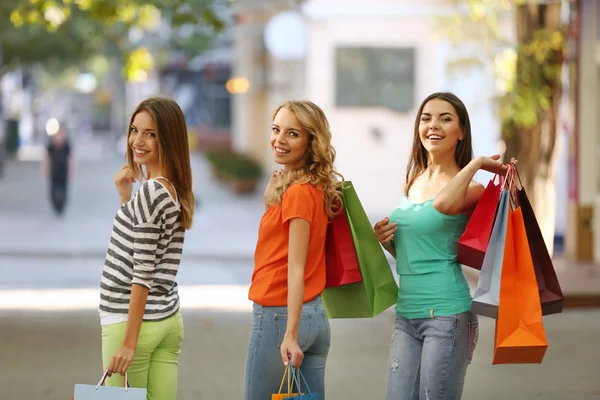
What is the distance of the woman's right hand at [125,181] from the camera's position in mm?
4305

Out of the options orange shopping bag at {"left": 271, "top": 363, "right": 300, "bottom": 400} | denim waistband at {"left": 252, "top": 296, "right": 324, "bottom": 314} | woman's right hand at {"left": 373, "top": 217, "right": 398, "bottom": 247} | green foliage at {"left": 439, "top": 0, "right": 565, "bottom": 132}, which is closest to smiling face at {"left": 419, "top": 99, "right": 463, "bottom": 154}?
woman's right hand at {"left": 373, "top": 217, "right": 398, "bottom": 247}

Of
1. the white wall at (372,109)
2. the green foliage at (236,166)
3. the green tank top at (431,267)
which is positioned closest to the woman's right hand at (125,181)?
the green tank top at (431,267)

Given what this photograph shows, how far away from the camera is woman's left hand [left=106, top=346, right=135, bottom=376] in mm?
3869

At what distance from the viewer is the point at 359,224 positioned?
4230 millimetres

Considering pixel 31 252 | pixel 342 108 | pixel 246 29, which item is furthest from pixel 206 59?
pixel 31 252

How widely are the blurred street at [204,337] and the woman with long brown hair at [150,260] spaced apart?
10.1ft

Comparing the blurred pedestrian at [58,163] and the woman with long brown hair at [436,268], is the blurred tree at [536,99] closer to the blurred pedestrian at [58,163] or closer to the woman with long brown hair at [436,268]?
the woman with long brown hair at [436,268]

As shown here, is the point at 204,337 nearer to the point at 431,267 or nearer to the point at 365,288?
the point at 365,288

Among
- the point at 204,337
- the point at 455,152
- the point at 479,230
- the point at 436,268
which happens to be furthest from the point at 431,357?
the point at 204,337

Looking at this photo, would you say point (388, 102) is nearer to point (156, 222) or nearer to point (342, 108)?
point (342, 108)

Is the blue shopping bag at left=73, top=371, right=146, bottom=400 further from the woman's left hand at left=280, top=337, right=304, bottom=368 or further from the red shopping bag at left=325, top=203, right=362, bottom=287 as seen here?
the red shopping bag at left=325, top=203, right=362, bottom=287

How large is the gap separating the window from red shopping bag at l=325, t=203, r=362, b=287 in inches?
737

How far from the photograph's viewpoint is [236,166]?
28.8 metres

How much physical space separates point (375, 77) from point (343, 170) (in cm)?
217
